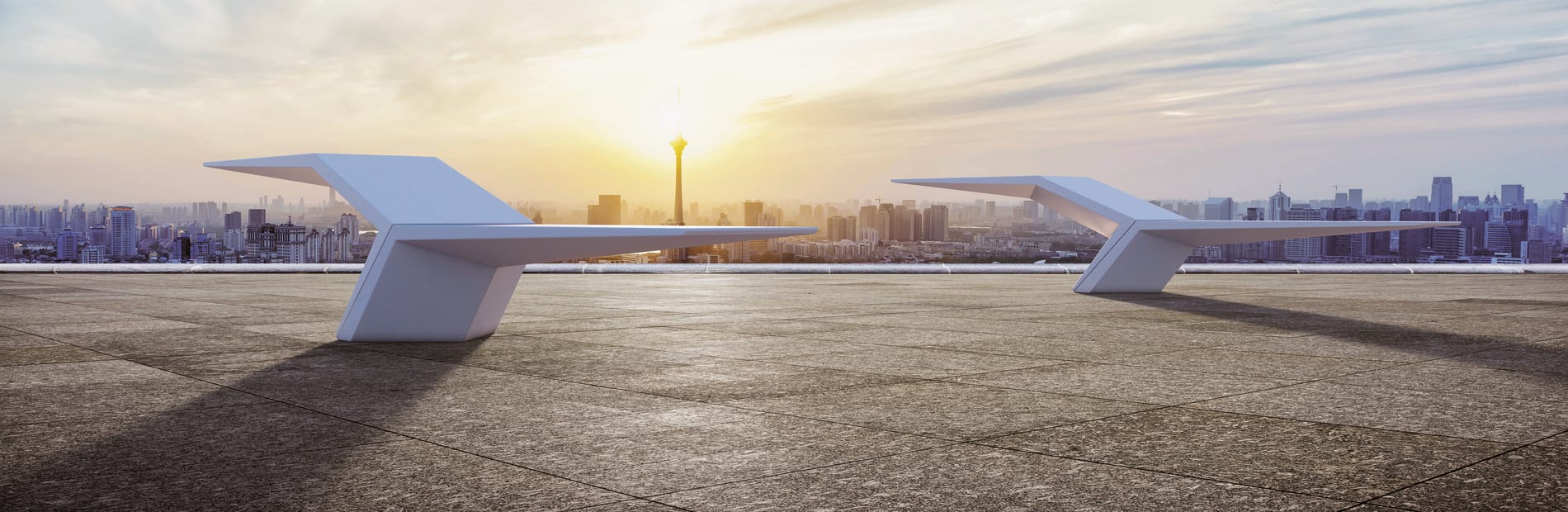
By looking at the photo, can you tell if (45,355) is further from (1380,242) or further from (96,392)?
(1380,242)

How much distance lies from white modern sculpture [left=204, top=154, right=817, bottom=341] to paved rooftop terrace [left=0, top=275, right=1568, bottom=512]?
50cm

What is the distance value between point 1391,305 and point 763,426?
1769 cm

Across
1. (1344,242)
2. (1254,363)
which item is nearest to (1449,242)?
(1344,242)

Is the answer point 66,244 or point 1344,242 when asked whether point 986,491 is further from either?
point 66,244

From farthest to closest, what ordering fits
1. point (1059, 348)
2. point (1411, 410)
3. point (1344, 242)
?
point (1344, 242) → point (1059, 348) → point (1411, 410)

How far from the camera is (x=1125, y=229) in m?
23.8

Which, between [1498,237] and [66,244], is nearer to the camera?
[66,244]

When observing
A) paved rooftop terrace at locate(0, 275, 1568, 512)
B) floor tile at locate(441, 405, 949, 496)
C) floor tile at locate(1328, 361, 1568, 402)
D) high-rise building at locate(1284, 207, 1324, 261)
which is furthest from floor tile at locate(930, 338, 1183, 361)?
high-rise building at locate(1284, 207, 1324, 261)

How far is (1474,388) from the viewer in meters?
9.62

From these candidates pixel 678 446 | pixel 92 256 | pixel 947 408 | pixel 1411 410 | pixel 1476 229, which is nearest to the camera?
pixel 678 446

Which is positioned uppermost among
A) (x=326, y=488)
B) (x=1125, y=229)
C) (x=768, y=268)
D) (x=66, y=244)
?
(x=1125, y=229)

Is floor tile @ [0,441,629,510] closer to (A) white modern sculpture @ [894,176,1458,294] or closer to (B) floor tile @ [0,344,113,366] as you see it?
(B) floor tile @ [0,344,113,366]

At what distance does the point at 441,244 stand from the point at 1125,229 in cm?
1585

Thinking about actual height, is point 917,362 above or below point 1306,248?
below
